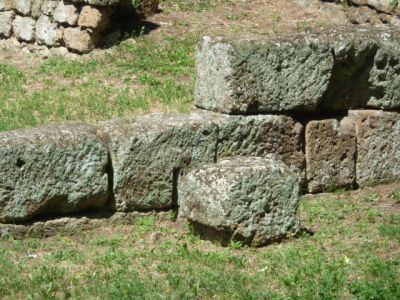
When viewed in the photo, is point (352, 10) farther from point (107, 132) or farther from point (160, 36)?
point (107, 132)

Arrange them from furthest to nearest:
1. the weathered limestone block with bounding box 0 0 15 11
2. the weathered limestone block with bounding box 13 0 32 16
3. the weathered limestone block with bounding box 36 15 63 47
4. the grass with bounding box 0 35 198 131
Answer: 1. the weathered limestone block with bounding box 0 0 15 11
2. the weathered limestone block with bounding box 13 0 32 16
3. the weathered limestone block with bounding box 36 15 63 47
4. the grass with bounding box 0 35 198 131

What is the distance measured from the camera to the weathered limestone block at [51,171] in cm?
684

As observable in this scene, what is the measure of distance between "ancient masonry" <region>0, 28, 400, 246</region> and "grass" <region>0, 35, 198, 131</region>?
1.87m

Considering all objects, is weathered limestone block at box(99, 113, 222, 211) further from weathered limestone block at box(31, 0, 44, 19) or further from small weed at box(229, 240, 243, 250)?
weathered limestone block at box(31, 0, 44, 19)

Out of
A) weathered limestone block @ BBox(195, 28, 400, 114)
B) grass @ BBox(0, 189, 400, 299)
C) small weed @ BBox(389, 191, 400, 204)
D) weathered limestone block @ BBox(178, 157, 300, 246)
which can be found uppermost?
weathered limestone block @ BBox(195, 28, 400, 114)

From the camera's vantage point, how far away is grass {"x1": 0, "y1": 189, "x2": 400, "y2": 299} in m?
6.10

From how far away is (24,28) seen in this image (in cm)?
1313

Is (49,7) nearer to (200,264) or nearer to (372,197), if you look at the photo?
(372,197)

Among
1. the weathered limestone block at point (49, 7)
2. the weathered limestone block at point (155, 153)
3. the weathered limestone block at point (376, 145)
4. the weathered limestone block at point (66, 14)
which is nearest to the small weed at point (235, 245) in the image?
the weathered limestone block at point (155, 153)

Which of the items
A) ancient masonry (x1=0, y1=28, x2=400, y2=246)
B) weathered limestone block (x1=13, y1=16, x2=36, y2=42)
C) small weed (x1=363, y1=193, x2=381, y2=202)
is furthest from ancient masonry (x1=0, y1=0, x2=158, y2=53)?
small weed (x1=363, y1=193, x2=381, y2=202)

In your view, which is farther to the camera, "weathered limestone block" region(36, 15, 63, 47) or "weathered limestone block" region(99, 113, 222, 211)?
"weathered limestone block" region(36, 15, 63, 47)

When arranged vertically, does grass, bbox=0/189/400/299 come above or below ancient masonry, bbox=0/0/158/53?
below

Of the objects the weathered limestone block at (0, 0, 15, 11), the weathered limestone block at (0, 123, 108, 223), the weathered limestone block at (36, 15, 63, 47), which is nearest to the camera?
the weathered limestone block at (0, 123, 108, 223)

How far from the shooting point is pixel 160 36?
12.8m
